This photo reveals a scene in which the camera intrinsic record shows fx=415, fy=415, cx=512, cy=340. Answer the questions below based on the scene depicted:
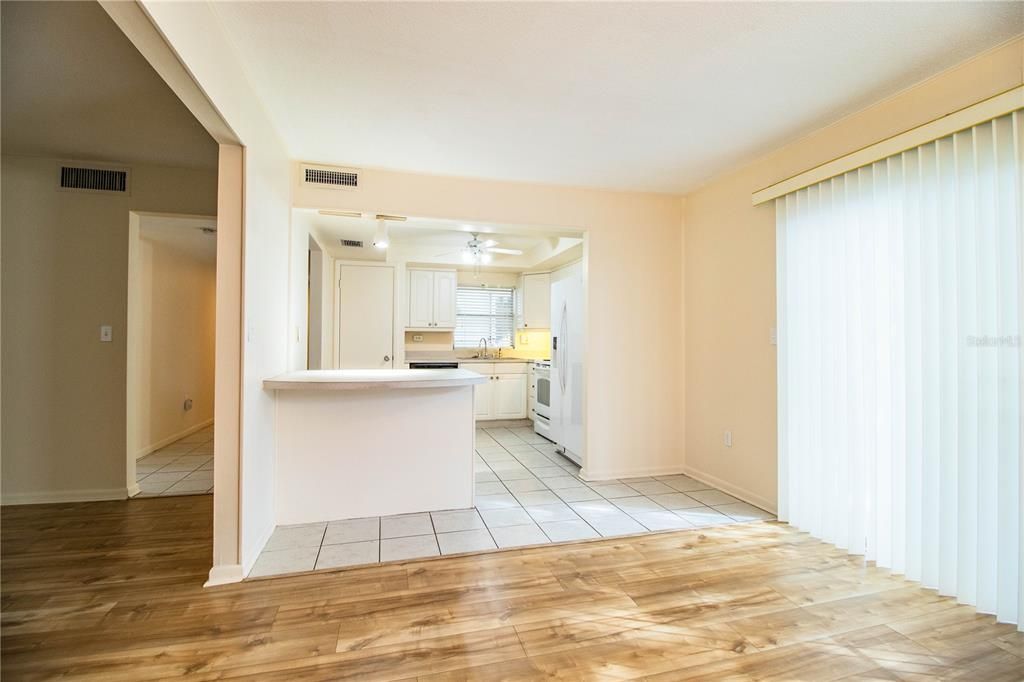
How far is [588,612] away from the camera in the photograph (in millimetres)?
1814

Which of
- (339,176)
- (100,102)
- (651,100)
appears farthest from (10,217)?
(651,100)

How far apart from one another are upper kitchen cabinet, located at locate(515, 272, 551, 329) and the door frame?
1937mm

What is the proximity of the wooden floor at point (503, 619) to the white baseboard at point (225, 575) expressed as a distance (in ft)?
0.18

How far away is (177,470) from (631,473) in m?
4.17

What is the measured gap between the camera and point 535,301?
6.39 metres

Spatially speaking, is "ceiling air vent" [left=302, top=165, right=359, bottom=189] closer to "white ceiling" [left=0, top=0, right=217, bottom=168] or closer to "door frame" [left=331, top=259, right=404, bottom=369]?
"white ceiling" [left=0, top=0, right=217, bottom=168]

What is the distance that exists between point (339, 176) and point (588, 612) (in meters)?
3.23

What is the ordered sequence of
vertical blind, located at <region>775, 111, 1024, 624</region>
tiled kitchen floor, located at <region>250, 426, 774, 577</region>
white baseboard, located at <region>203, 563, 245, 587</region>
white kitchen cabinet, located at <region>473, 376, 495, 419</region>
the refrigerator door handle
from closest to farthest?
vertical blind, located at <region>775, 111, 1024, 624</region> → white baseboard, located at <region>203, 563, 245, 587</region> → tiled kitchen floor, located at <region>250, 426, 774, 577</region> → the refrigerator door handle → white kitchen cabinet, located at <region>473, 376, 495, 419</region>

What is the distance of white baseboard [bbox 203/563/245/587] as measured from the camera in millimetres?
2018

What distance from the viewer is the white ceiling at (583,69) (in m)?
1.69

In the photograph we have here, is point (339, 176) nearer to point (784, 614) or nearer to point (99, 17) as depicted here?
point (99, 17)

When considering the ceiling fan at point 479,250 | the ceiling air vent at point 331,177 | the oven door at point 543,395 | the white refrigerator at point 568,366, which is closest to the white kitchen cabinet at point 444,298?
the ceiling fan at point 479,250

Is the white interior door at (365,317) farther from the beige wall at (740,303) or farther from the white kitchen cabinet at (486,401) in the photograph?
the beige wall at (740,303)

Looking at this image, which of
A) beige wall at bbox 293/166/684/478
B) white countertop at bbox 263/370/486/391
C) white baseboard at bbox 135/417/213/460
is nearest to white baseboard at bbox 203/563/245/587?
white countertop at bbox 263/370/486/391
